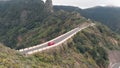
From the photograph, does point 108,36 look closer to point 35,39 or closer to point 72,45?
point 35,39

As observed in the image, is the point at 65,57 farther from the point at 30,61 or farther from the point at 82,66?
the point at 30,61

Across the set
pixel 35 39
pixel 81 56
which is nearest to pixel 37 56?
pixel 81 56

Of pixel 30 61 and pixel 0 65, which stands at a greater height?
pixel 0 65

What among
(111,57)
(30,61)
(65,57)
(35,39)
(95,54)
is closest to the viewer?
(30,61)

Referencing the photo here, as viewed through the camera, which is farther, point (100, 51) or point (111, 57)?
point (111, 57)

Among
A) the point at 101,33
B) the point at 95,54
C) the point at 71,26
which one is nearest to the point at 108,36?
the point at 101,33

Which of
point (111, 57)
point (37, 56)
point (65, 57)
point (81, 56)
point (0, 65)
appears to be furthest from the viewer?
point (111, 57)

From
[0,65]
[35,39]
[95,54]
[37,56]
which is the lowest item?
[35,39]

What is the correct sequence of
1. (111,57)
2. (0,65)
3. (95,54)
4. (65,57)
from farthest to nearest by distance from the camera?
1. (111,57)
2. (95,54)
3. (65,57)
4. (0,65)

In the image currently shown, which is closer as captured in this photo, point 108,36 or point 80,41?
point 80,41
